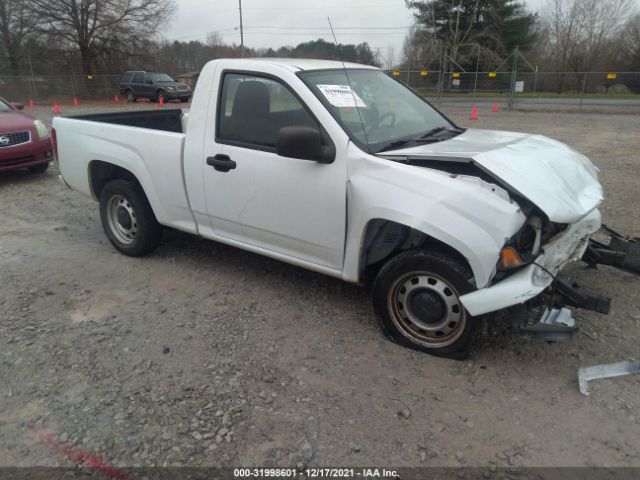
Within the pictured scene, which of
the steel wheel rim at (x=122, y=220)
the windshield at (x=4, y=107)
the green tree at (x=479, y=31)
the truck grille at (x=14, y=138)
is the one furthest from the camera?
the green tree at (x=479, y=31)

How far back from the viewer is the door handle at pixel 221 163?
391cm

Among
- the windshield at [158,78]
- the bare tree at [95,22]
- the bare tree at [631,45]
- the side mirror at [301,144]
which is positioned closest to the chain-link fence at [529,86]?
the bare tree at [631,45]

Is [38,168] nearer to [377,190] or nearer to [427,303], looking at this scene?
[377,190]

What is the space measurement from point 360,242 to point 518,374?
52.1 inches

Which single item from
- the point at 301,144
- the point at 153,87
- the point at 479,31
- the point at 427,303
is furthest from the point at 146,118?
the point at 479,31

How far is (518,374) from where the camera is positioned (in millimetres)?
3166

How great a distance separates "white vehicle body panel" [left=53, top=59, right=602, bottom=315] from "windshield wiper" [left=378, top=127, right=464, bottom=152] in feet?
0.41

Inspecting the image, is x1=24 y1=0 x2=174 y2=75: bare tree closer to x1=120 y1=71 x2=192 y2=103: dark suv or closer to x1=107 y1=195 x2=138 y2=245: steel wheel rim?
x1=120 y1=71 x2=192 y2=103: dark suv

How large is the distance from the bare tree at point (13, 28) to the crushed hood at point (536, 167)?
37.2 meters

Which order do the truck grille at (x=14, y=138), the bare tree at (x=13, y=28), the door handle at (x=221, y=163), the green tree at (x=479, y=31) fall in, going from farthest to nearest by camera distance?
the green tree at (x=479, y=31) < the bare tree at (x=13, y=28) < the truck grille at (x=14, y=138) < the door handle at (x=221, y=163)

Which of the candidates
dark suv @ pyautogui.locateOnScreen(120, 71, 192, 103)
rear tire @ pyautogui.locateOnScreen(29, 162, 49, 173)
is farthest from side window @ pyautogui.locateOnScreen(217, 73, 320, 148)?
dark suv @ pyautogui.locateOnScreen(120, 71, 192, 103)

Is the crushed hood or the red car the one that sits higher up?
the crushed hood

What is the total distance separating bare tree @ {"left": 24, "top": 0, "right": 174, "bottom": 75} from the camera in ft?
106

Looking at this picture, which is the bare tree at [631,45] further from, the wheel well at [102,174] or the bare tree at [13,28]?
the bare tree at [13,28]
